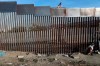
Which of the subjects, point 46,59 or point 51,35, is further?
point 51,35

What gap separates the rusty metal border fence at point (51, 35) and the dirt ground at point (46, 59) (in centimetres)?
61

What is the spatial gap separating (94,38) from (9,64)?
20.2ft

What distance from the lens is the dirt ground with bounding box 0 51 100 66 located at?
1636 centimetres

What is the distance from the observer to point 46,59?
1748 cm

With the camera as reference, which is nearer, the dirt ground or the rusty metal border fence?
the dirt ground

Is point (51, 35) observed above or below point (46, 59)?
above

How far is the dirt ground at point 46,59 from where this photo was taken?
16.4 m

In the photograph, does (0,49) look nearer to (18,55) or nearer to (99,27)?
(18,55)

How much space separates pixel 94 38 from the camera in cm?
1992

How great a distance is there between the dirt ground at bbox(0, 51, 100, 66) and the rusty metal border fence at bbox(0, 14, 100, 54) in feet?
1.99

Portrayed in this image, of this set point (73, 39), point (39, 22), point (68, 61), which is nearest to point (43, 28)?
point (39, 22)

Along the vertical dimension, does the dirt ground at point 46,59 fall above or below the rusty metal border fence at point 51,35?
below

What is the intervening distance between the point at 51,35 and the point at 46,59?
7.75 feet

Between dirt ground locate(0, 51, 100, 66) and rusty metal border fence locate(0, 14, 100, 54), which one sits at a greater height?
rusty metal border fence locate(0, 14, 100, 54)
